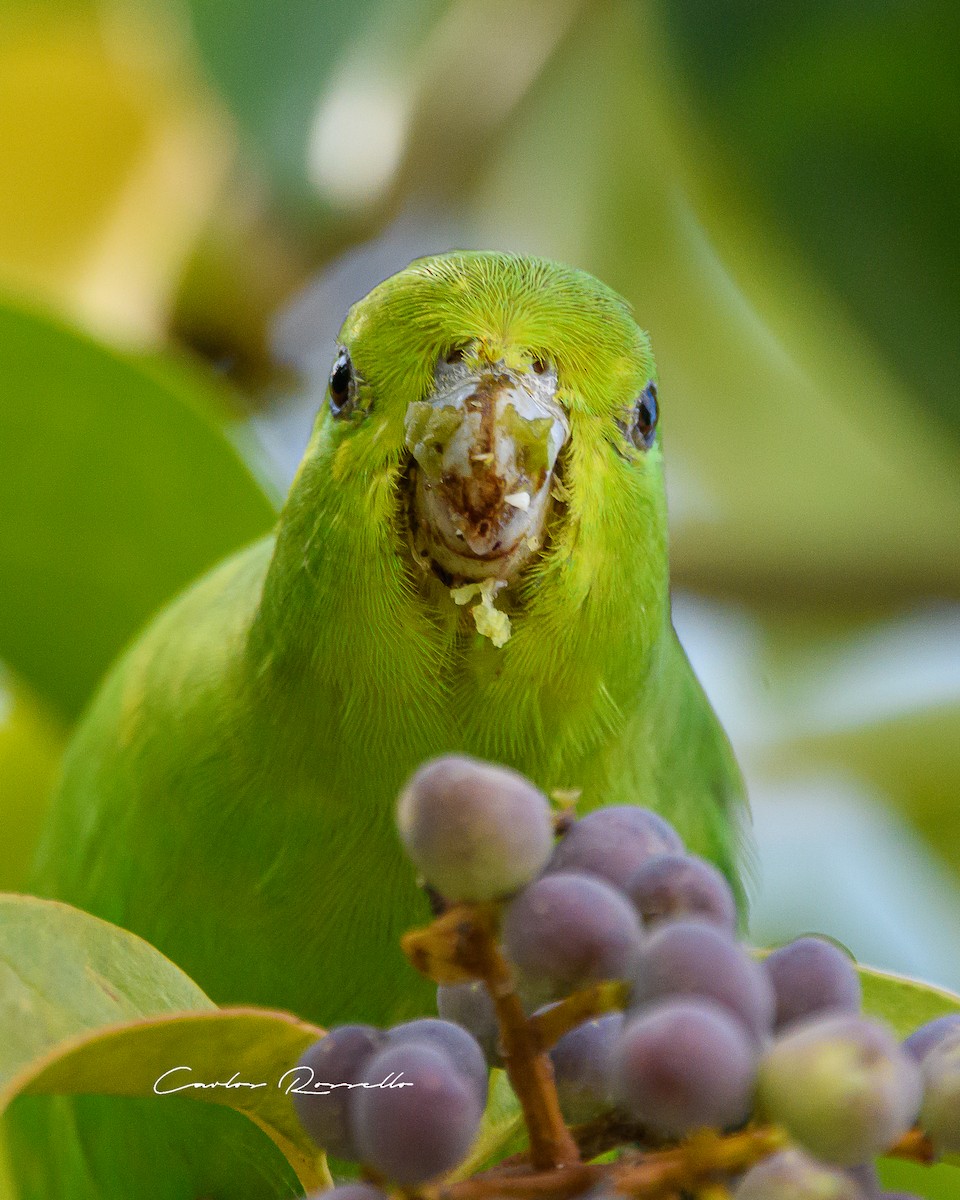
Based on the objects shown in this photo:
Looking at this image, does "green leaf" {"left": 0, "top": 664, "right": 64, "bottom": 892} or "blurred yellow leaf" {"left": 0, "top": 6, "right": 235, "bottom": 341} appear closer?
"green leaf" {"left": 0, "top": 664, "right": 64, "bottom": 892}

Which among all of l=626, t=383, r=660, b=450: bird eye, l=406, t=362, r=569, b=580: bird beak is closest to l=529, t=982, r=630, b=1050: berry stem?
l=406, t=362, r=569, b=580: bird beak

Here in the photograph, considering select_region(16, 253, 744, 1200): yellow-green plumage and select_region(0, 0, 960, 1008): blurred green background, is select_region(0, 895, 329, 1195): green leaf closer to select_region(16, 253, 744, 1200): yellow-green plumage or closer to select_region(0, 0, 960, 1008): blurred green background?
select_region(16, 253, 744, 1200): yellow-green plumage

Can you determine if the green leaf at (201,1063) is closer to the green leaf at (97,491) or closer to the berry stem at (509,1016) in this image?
the berry stem at (509,1016)

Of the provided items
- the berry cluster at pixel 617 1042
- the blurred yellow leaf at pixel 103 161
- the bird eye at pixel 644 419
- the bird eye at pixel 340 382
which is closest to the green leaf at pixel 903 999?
the berry cluster at pixel 617 1042

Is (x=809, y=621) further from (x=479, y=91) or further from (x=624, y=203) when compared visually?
(x=479, y=91)

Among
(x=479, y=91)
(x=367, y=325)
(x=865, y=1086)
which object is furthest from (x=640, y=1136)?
(x=479, y=91)

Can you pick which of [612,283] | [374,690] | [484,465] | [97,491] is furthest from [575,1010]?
[612,283]
